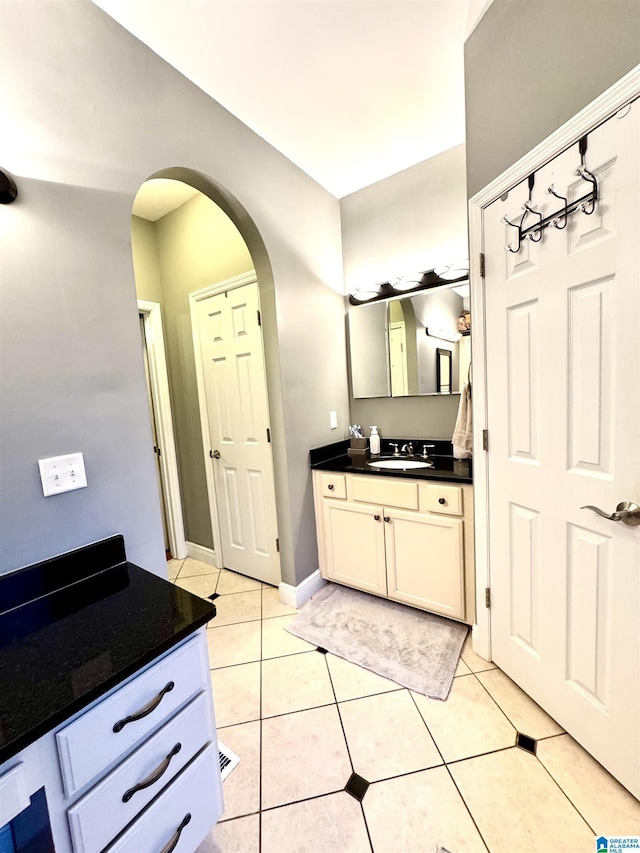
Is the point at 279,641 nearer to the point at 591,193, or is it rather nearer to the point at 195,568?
the point at 195,568

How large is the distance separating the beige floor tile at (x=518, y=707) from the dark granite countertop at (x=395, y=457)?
0.90m

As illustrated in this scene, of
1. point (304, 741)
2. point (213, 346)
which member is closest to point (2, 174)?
point (213, 346)

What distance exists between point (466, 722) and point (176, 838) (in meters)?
1.10

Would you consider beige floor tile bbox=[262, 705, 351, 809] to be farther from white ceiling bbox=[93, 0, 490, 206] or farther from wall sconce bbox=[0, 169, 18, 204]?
white ceiling bbox=[93, 0, 490, 206]

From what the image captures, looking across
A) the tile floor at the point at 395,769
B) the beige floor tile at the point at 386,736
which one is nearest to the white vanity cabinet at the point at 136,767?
the tile floor at the point at 395,769

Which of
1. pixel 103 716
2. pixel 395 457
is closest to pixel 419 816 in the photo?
pixel 103 716

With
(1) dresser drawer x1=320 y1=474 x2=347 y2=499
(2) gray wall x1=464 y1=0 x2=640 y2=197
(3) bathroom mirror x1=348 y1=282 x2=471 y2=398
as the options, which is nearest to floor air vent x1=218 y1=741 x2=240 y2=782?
(1) dresser drawer x1=320 y1=474 x2=347 y2=499

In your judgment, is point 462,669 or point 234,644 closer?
point 462,669

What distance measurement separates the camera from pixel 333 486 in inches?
88.6

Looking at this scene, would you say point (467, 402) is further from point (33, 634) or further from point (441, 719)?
point (33, 634)

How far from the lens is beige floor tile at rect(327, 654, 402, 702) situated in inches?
62.6

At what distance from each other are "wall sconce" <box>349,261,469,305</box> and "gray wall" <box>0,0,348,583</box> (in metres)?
1.17

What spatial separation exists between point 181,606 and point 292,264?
1947 millimetres

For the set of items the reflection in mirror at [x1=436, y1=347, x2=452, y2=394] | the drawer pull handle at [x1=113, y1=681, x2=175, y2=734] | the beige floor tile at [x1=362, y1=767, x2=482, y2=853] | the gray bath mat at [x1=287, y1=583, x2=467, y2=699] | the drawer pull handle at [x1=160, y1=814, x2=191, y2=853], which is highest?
the reflection in mirror at [x1=436, y1=347, x2=452, y2=394]
